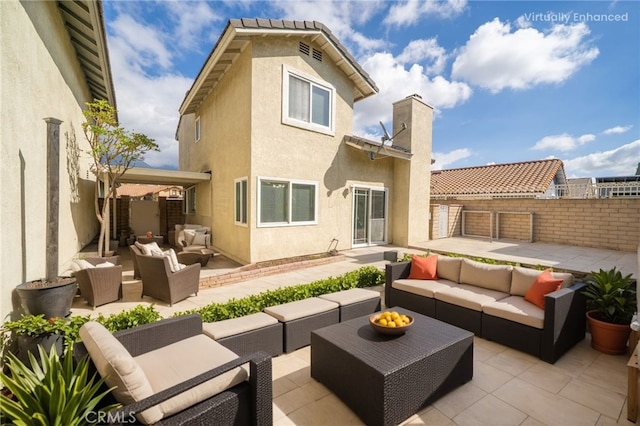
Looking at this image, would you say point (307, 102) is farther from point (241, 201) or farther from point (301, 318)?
point (301, 318)

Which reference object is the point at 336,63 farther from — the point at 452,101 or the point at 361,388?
the point at 361,388

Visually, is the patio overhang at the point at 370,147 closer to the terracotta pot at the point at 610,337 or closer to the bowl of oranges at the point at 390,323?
the terracotta pot at the point at 610,337

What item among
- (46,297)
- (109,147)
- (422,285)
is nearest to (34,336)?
(46,297)

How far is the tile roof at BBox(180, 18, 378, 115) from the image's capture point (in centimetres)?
808

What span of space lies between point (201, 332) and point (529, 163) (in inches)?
813

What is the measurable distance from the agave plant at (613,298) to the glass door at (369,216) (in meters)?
7.70

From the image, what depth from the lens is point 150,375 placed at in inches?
98.4

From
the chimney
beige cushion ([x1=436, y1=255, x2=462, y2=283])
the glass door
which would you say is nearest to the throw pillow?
the glass door

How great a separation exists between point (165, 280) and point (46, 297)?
175cm

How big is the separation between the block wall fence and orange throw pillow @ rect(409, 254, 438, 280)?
28.6ft

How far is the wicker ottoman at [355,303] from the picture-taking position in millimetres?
4621

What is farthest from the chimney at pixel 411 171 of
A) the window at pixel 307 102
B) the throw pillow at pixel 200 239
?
the throw pillow at pixel 200 239

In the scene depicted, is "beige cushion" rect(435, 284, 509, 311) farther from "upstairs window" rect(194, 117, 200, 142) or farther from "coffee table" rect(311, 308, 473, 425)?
"upstairs window" rect(194, 117, 200, 142)

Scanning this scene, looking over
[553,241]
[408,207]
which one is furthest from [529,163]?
[408,207]
